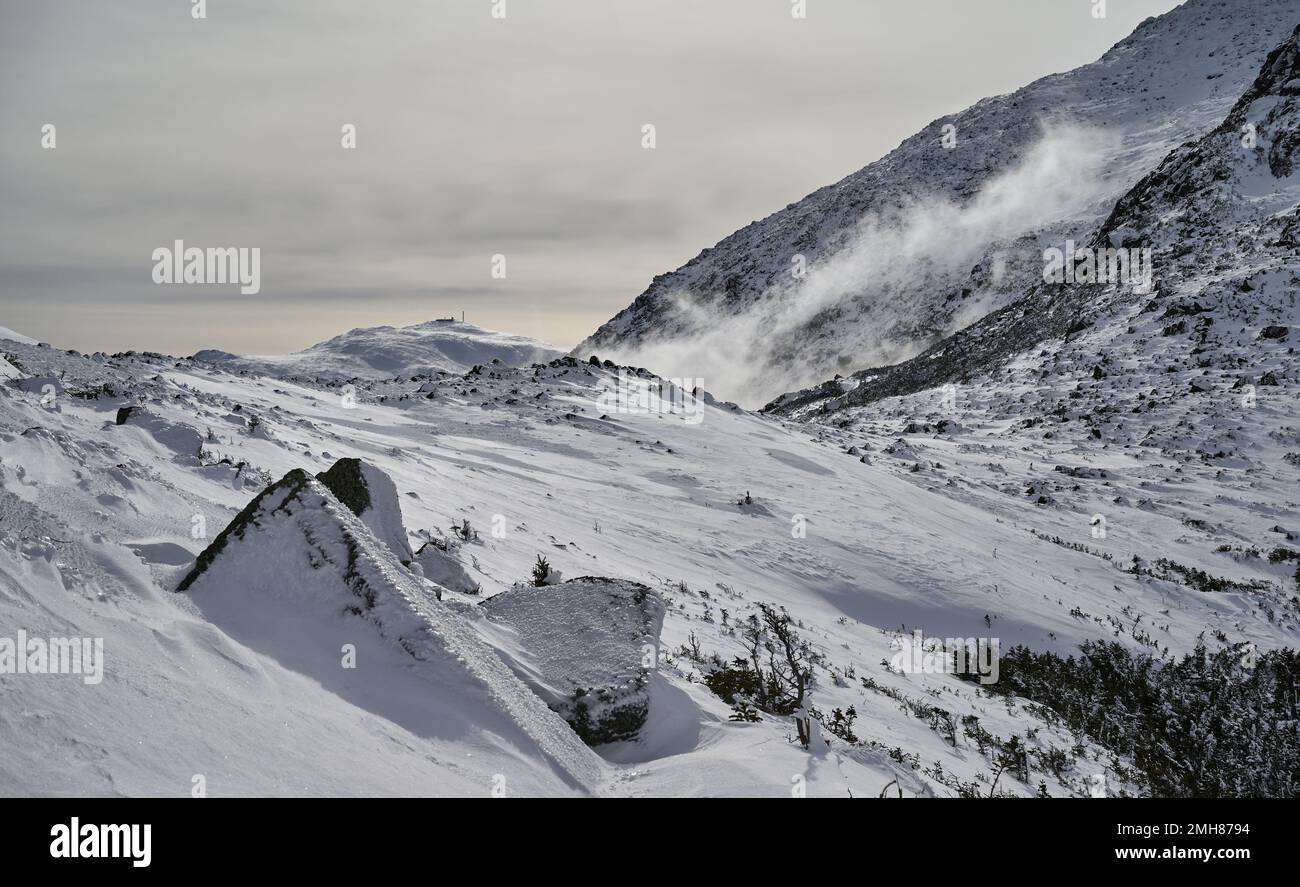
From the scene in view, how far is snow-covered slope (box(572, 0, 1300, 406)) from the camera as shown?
71062mm

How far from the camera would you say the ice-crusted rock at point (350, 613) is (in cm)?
390

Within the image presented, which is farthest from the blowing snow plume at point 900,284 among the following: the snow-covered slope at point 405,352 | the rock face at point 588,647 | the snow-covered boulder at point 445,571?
the rock face at point 588,647

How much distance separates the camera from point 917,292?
74.5 metres

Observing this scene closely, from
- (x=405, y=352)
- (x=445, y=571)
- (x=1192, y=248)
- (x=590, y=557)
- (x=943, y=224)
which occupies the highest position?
(x=943, y=224)

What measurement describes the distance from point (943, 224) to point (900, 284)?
12.2 m

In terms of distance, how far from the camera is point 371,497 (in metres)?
6.38

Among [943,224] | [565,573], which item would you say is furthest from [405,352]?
[565,573]

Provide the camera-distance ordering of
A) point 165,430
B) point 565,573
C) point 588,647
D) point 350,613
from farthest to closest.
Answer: point 565,573
point 165,430
point 588,647
point 350,613

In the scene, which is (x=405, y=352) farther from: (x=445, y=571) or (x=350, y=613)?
(x=350, y=613)

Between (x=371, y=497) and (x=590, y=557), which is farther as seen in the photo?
(x=590, y=557)

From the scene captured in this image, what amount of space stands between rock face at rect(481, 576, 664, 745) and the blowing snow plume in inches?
2601

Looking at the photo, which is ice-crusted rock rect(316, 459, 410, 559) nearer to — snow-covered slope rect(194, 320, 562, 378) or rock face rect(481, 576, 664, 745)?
rock face rect(481, 576, 664, 745)

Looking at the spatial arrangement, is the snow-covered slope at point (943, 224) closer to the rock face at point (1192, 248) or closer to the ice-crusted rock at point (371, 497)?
the rock face at point (1192, 248)
